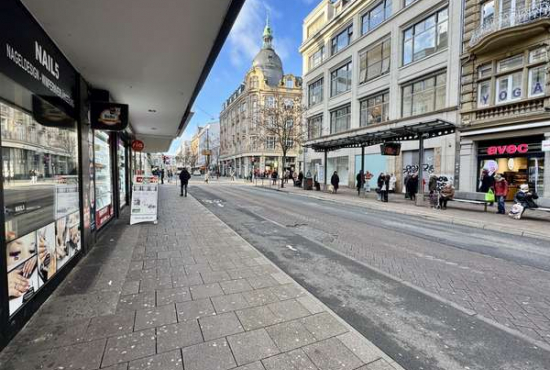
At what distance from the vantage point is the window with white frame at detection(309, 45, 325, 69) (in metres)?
31.9

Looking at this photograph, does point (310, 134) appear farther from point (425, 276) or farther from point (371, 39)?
point (425, 276)

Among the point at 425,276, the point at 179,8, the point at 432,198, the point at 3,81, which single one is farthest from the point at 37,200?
the point at 432,198

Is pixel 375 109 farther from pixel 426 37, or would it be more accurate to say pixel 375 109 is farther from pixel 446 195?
pixel 446 195

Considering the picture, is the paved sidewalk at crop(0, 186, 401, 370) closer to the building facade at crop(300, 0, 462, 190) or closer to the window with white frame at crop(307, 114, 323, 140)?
the building facade at crop(300, 0, 462, 190)

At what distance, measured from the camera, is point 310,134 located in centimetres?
3384

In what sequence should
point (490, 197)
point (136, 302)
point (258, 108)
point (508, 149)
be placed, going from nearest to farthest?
1. point (136, 302)
2. point (490, 197)
3. point (508, 149)
4. point (258, 108)

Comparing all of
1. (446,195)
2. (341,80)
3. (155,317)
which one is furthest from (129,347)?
(341,80)

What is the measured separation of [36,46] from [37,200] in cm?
195

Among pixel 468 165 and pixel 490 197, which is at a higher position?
pixel 468 165

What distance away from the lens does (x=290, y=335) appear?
284 cm

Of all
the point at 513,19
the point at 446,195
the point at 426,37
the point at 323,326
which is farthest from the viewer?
the point at 426,37

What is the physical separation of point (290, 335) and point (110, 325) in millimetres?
1914

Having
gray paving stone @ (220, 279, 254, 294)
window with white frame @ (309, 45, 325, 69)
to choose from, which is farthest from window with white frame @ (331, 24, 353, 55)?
gray paving stone @ (220, 279, 254, 294)

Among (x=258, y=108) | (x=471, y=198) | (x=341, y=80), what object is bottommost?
(x=471, y=198)
